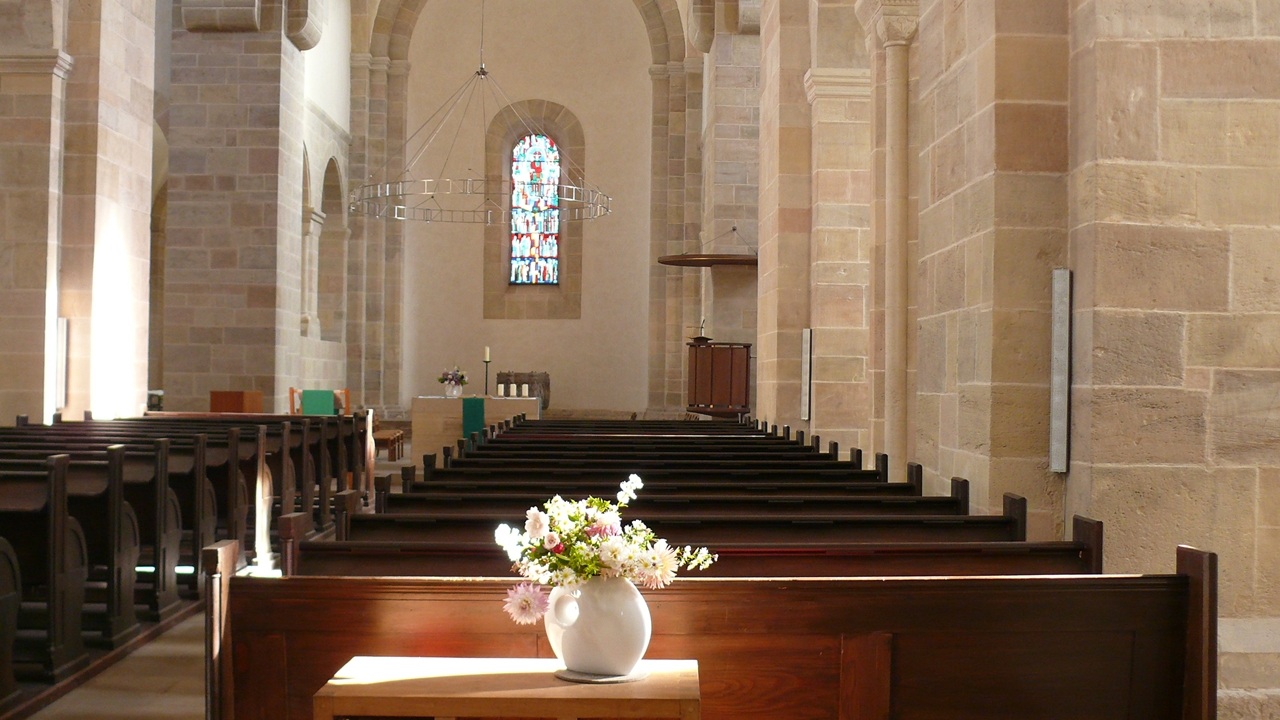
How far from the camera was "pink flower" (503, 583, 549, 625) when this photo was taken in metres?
2.16

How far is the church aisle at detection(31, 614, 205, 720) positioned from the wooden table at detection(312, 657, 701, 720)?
2.25 m

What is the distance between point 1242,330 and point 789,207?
5.38 m

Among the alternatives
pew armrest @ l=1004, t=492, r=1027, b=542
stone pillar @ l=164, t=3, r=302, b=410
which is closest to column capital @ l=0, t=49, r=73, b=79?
stone pillar @ l=164, t=3, r=302, b=410

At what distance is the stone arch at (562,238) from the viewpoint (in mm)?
19391

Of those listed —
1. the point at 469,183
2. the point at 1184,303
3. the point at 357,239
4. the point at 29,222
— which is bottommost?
the point at 1184,303

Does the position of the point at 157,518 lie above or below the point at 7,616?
above

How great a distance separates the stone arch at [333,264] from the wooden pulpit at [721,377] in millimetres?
7415

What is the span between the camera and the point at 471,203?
19.5 m

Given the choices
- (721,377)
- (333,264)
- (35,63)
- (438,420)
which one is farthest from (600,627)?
(333,264)

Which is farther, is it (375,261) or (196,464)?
(375,261)

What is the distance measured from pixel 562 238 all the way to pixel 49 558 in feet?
51.1

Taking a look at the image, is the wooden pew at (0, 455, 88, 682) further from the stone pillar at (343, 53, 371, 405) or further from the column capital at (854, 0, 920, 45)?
the stone pillar at (343, 53, 371, 405)

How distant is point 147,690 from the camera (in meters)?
4.30

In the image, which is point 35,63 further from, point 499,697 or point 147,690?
point 499,697
